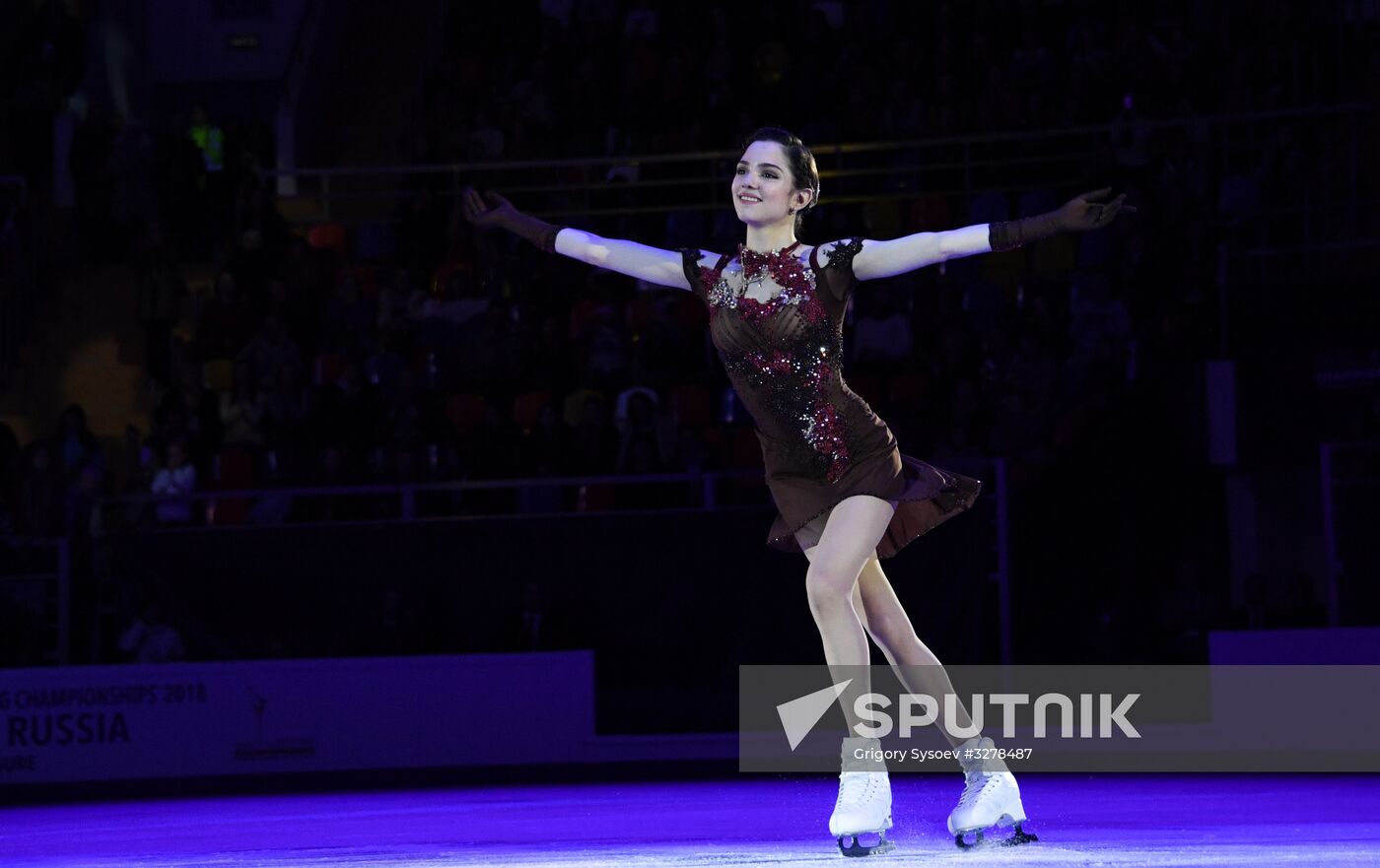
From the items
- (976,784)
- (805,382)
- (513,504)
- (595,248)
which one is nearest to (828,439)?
(805,382)

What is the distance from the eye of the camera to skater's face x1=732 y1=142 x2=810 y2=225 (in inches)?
191

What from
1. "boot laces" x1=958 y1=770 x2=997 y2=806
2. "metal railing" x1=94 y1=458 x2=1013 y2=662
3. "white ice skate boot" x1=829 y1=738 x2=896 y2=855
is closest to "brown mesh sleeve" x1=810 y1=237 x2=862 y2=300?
"white ice skate boot" x1=829 y1=738 x2=896 y2=855

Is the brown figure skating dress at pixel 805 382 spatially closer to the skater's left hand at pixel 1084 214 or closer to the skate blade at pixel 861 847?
the skater's left hand at pixel 1084 214

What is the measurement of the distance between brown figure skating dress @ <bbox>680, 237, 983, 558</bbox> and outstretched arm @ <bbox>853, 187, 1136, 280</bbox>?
73 millimetres

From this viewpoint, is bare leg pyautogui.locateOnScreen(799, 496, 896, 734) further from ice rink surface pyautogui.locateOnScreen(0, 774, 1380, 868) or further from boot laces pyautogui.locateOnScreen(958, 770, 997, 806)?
ice rink surface pyautogui.locateOnScreen(0, 774, 1380, 868)

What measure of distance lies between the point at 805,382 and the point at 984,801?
1.14 metres

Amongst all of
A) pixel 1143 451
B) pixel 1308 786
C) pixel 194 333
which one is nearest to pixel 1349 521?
pixel 1143 451

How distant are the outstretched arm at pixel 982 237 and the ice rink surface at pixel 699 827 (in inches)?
56.6

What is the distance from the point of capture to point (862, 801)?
4629mm

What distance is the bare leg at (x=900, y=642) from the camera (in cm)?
486

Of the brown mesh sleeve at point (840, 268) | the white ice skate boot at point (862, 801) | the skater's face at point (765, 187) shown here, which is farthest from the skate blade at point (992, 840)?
the skater's face at point (765, 187)

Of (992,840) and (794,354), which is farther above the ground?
(794,354)

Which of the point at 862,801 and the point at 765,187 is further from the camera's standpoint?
the point at 765,187

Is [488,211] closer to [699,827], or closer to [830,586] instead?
[830,586]
